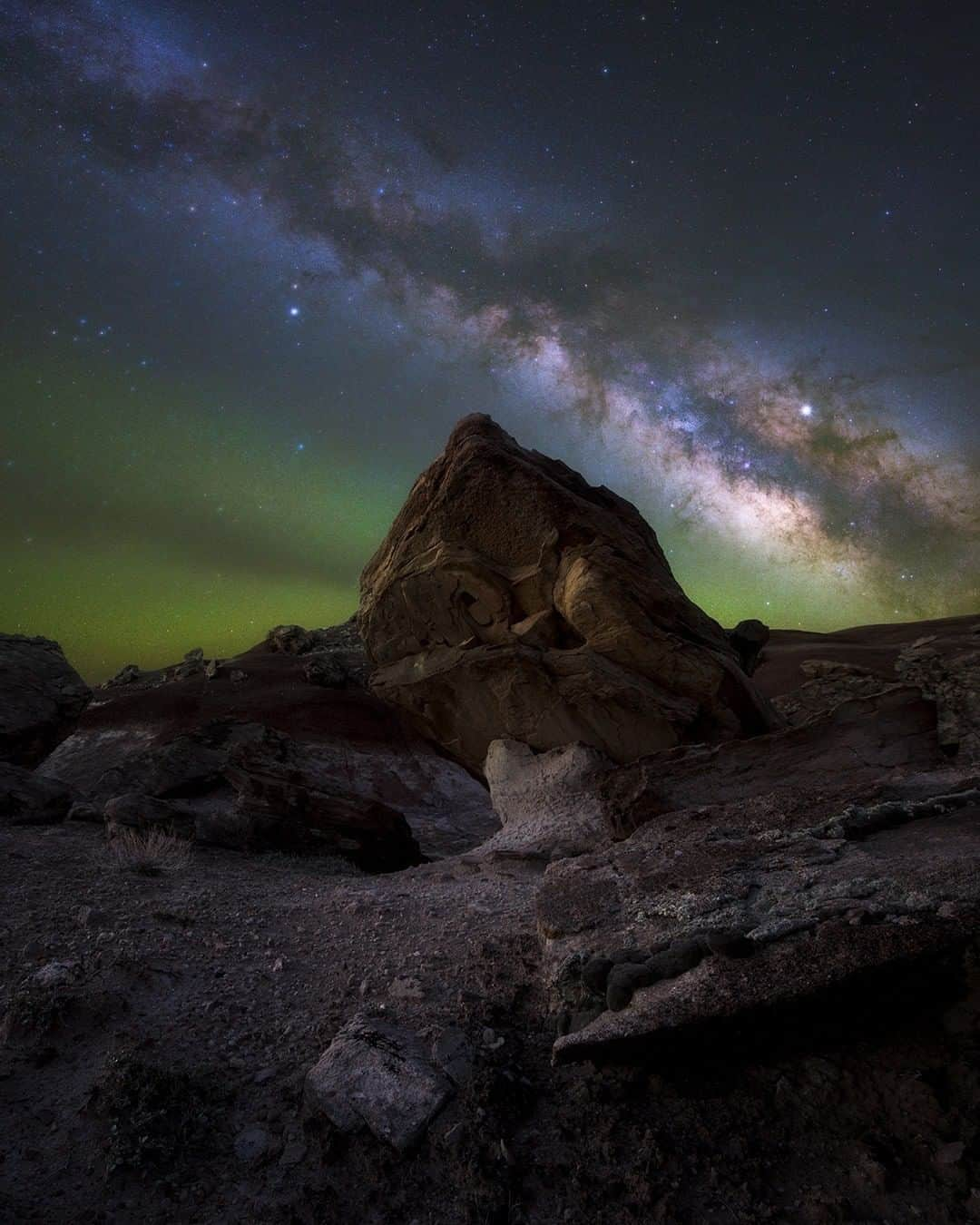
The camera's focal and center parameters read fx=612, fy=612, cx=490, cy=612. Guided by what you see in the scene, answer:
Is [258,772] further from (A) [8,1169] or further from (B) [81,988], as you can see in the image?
(A) [8,1169]

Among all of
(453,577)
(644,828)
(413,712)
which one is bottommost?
(644,828)

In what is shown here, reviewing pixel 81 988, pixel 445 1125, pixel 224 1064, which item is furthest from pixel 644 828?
pixel 81 988

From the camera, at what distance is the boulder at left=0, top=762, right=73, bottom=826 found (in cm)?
1099

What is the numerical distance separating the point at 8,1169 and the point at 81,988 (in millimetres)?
1834

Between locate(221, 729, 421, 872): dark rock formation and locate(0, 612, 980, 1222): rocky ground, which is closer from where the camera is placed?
locate(0, 612, 980, 1222): rocky ground

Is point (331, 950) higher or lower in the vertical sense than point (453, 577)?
lower

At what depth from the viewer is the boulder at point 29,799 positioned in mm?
10992

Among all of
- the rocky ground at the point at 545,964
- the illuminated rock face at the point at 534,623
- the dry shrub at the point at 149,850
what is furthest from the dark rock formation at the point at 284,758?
the illuminated rock face at the point at 534,623

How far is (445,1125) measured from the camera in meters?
3.73

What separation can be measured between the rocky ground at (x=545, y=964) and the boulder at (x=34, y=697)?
9.84 feet

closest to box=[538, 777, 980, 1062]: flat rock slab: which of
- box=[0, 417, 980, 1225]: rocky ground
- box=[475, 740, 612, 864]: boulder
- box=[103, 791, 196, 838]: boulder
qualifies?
box=[0, 417, 980, 1225]: rocky ground

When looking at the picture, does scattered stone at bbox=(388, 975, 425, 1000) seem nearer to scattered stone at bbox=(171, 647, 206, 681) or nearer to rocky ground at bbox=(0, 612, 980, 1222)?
rocky ground at bbox=(0, 612, 980, 1222)

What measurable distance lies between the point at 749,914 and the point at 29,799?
40.9 ft

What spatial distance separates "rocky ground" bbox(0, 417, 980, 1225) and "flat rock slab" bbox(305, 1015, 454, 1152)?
0.02 m
